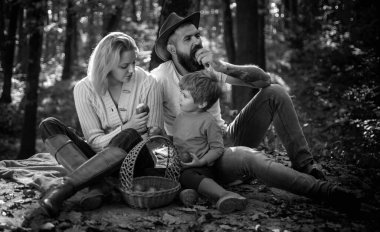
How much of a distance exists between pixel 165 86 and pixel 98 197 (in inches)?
62.1

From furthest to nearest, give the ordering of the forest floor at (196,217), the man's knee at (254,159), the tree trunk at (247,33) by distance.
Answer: the tree trunk at (247,33)
the man's knee at (254,159)
the forest floor at (196,217)

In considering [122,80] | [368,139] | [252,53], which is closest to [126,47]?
[122,80]

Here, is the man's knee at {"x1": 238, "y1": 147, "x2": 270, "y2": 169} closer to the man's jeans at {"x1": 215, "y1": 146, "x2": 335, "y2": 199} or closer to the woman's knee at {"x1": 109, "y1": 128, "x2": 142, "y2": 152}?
the man's jeans at {"x1": 215, "y1": 146, "x2": 335, "y2": 199}

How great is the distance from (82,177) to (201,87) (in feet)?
4.41

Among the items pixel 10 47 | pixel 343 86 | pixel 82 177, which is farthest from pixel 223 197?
pixel 10 47

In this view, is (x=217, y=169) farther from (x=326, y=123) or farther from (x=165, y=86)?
(x=326, y=123)

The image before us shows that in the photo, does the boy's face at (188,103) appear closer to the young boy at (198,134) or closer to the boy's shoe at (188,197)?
the young boy at (198,134)

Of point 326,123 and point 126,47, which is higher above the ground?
point 126,47

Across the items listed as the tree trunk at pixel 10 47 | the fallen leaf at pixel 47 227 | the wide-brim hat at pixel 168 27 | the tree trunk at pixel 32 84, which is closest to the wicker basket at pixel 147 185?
the fallen leaf at pixel 47 227

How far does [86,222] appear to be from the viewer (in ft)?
11.3

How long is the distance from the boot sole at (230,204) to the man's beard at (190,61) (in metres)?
1.73

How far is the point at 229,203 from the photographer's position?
359cm

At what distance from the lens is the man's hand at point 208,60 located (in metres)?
4.27

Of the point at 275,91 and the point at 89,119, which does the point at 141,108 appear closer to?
the point at 89,119
